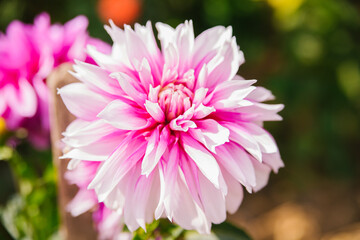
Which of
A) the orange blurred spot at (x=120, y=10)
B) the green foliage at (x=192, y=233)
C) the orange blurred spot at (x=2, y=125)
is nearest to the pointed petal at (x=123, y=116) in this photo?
the green foliage at (x=192, y=233)

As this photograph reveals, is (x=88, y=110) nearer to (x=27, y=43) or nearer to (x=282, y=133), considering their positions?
(x=27, y=43)

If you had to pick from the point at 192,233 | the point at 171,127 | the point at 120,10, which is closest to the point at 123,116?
the point at 171,127

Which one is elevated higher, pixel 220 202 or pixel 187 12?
pixel 220 202

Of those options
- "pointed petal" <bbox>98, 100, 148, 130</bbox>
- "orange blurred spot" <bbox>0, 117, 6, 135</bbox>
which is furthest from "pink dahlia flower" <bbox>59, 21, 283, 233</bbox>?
"orange blurred spot" <bbox>0, 117, 6, 135</bbox>

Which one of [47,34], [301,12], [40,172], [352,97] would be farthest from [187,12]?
[47,34]

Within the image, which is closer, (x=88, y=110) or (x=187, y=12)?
(x=88, y=110)

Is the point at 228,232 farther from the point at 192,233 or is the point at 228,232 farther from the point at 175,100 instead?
the point at 175,100

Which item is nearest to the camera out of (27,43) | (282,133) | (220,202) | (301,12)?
(220,202)
